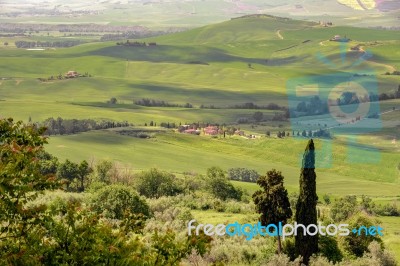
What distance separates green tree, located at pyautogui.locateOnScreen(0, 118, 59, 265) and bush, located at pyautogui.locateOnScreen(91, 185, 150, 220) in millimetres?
47184

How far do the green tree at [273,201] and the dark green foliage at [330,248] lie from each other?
3.69 meters

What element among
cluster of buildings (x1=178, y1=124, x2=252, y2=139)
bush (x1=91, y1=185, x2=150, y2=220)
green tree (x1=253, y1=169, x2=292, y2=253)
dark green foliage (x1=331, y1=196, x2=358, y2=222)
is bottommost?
cluster of buildings (x1=178, y1=124, x2=252, y2=139)

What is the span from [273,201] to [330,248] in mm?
6541

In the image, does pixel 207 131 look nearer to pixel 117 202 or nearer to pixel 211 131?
pixel 211 131

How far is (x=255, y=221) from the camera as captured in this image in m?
66.1

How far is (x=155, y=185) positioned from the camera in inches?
3812

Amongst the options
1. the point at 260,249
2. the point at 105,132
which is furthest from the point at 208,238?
the point at 105,132

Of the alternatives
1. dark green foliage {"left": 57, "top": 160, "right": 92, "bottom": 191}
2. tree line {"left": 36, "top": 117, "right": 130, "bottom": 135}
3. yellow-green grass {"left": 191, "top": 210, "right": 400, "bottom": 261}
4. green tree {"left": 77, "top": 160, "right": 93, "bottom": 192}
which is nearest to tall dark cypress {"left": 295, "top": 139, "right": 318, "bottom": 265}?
yellow-green grass {"left": 191, "top": 210, "right": 400, "bottom": 261}

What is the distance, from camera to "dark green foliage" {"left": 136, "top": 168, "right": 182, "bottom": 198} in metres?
95.8

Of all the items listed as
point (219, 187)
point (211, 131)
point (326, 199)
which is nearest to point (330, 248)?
point (219, 187)

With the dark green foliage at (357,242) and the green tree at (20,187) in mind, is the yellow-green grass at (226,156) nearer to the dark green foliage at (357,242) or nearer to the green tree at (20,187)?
the dark green foliage at (357,242)

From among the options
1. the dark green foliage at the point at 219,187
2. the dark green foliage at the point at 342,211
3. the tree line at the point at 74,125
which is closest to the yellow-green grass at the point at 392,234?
the dark green foliage at the point at 342,211

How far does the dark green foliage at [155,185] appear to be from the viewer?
95750mm

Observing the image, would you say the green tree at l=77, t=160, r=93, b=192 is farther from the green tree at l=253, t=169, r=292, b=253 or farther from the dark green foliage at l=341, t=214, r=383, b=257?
the dark green foliage at l=341, t=214, r=383, b=257
